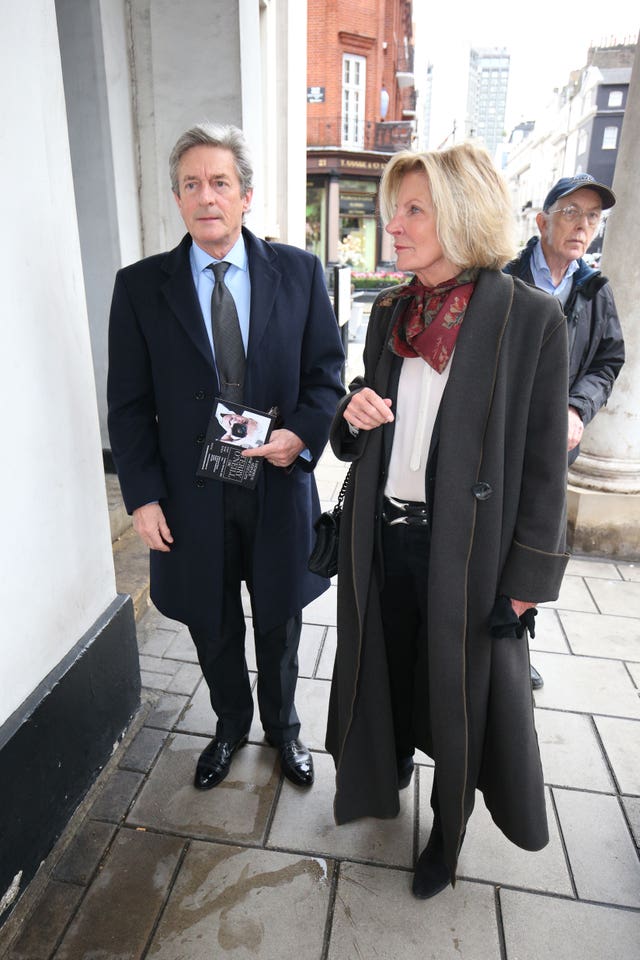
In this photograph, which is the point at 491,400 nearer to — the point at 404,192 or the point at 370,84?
the point at 404,192

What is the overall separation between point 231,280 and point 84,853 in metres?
1.91

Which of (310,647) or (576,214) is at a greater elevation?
(576,214)

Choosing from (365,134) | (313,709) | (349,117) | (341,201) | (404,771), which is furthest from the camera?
(341,201)

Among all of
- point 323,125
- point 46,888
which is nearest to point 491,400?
point 46,888

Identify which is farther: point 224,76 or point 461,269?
point 224,76

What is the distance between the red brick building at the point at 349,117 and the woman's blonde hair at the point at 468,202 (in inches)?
Result: 903

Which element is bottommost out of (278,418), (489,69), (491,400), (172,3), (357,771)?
(357,771)

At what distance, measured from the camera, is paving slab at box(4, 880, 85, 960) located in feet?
5.87

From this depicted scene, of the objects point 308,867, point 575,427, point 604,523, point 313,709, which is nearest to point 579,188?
point 575,427

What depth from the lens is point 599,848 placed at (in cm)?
213

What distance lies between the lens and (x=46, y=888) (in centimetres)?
197

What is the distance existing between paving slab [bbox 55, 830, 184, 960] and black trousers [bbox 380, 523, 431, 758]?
0.86 metres

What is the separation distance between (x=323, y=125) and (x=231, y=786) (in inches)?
1068

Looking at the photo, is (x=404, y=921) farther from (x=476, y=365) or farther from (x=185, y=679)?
(x=476, y=365)
